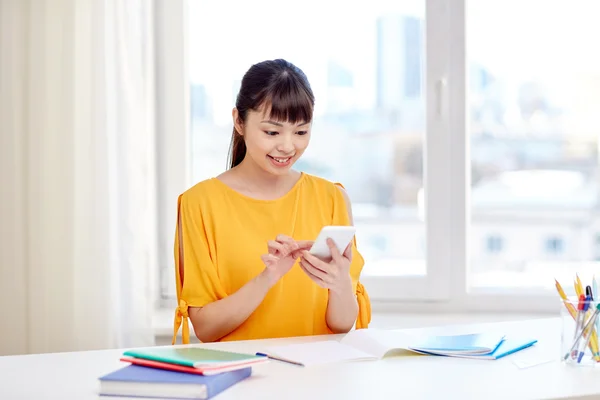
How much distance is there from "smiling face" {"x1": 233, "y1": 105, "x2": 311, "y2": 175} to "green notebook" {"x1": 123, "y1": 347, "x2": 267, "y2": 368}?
1.90ft

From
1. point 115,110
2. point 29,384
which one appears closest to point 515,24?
point 115,110

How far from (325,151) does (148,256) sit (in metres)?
0.74

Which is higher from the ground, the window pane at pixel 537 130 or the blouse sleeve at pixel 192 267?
the window pane at pixel 537 130

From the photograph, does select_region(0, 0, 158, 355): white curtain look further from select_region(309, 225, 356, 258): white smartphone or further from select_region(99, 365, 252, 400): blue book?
select_region(99, 365, 252, 400): blue book

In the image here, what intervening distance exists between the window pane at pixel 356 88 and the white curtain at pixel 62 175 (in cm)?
46

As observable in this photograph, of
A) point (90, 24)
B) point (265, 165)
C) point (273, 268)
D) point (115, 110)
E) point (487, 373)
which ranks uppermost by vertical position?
point (90, 24)

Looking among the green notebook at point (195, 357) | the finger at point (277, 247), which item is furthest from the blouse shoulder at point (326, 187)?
the green notebook at point (195, 357)

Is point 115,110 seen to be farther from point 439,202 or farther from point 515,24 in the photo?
point 515,24

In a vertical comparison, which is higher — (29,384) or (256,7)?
(256,7)

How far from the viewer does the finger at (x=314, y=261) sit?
5.77ft

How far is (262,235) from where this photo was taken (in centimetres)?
203

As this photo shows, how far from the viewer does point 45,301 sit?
8.47ft

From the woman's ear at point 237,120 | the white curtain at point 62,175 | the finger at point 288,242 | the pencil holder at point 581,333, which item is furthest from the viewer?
the white curtain at point 62,175

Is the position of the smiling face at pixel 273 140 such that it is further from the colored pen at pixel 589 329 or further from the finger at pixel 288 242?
the colored pen at pixel 589 329
